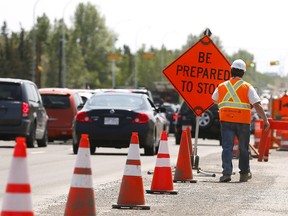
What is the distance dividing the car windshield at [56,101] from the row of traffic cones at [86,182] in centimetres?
1880

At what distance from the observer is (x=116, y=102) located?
85.8ft

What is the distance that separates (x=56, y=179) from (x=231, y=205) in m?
4.87

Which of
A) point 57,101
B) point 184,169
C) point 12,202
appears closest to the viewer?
point 12,202

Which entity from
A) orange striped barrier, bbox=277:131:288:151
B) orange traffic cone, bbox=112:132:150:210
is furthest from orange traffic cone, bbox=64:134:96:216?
orange striped barrier, bbox=277:131:288:151

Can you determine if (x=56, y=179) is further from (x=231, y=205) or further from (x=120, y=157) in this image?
(x=120, y=157)

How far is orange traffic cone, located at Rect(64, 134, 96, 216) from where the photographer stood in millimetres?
9859

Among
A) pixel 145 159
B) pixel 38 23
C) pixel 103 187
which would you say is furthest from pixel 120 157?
pixel 38 23

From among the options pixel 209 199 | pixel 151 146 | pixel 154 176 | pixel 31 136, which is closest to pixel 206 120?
pixel 31 136

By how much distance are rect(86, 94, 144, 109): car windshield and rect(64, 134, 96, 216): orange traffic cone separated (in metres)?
15.9

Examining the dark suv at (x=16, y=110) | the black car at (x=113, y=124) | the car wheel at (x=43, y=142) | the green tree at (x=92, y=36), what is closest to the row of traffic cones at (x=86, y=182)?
the black car at (x=113, y=124)

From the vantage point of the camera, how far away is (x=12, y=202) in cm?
739

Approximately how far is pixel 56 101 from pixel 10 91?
246 inches

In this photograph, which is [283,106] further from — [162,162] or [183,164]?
[162,162]

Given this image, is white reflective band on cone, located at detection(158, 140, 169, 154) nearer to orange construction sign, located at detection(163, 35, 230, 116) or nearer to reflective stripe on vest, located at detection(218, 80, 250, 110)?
reflective stripe on vest, located at detection(218, 80, 250, 110)
